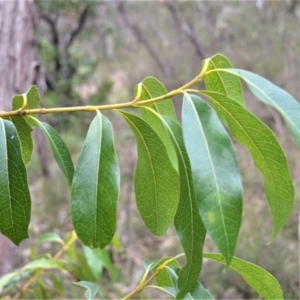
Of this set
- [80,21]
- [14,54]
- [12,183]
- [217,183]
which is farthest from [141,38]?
[217,183]

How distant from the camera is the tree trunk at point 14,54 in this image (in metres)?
1.71

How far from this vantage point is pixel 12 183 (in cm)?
58

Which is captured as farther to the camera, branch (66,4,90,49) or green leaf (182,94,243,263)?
branch (66,4,90,49)

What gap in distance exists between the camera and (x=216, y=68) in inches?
23.3

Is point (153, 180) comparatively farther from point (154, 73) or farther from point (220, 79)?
point (154, 73)

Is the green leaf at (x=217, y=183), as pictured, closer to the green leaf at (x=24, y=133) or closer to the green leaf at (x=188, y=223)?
the green leaf at (x=188, y=223)

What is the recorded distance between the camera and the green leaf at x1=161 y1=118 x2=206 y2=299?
0.52m

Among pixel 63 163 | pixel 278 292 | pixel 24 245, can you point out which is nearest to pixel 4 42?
pixel 63 163

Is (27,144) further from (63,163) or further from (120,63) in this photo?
(120,63)

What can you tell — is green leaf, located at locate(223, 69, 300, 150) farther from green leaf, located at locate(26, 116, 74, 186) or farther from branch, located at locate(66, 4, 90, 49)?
branch, located at locate(66, 4, 90, 49)

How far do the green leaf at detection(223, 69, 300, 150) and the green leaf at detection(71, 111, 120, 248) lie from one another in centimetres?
20

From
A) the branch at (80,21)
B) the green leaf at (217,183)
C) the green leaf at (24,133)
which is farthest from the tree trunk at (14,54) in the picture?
the branch at (80,21)

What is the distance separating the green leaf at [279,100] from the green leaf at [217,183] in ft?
0.22

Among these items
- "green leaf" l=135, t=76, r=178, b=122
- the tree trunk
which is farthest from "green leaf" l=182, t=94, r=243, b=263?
the tree trunk
